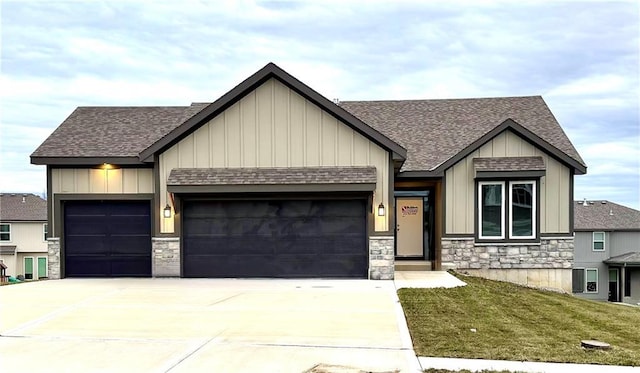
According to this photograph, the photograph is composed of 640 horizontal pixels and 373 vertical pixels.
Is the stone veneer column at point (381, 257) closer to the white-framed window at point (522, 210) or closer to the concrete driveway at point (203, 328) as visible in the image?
the concrete driveway at point (203, 328)

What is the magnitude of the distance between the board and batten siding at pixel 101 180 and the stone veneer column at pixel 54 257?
474 millimetres

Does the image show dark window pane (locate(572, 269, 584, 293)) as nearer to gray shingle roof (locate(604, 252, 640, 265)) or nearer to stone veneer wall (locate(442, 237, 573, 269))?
gray shingle roof (locate(604, 252, 640, 265))

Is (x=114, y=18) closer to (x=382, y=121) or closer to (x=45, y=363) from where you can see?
(x=382, y=121)

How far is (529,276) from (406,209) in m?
4.45

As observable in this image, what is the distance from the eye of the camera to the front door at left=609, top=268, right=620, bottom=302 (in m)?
29.2

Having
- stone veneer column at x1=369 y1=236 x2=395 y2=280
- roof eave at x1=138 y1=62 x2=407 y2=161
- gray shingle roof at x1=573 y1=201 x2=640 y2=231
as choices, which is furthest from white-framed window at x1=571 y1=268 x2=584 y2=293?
roof eave at x1=138 y1=62 x2=407 y2=161

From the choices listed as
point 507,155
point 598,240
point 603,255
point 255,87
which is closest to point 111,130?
point 255,87

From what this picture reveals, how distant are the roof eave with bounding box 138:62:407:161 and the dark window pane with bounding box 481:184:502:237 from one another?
3518 millimetres

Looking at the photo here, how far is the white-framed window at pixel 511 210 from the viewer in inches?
589

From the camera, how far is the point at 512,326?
311 inches

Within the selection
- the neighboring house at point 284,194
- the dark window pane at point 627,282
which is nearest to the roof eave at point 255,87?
the neighboring house at point 284,194

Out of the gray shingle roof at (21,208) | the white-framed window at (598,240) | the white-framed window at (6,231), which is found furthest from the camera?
the gray shingle roof at (21,208)

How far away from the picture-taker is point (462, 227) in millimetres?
15172

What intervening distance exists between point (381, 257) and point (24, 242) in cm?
2828
